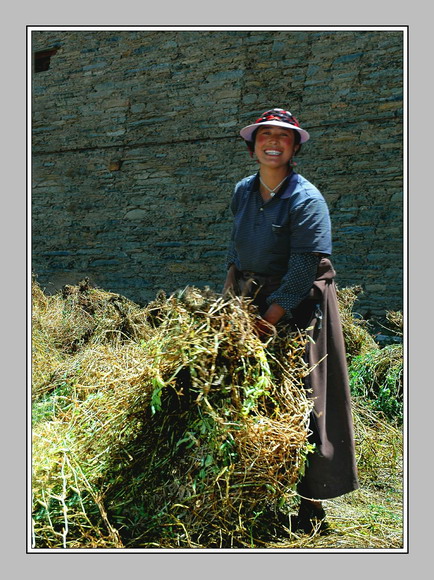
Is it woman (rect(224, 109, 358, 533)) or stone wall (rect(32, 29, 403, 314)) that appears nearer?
woman (rect(224, 109, 358, 533))

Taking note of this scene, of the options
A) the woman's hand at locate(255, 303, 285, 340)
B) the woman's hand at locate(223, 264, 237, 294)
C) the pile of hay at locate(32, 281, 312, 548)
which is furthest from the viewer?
the woman's hand at locate(223, 264, 237, 294)

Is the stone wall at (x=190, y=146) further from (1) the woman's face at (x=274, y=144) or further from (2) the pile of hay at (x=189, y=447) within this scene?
(2) the pile of hay at (x=189, y=447)

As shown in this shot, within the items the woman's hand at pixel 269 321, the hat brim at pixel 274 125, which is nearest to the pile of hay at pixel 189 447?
the woman's hand at pixel 269 321

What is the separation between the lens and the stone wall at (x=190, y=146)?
703 cm

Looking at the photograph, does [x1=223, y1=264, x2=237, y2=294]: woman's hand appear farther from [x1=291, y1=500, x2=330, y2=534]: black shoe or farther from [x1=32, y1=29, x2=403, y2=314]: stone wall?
[x1=32, y1=29, x2=403, y2=314]: stone wall

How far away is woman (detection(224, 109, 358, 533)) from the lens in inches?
105

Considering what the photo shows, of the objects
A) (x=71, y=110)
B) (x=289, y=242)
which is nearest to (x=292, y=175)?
(x=289, y=242)

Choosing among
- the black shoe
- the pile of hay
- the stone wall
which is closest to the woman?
the black shoe

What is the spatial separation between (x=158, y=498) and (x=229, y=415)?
0.46 metres

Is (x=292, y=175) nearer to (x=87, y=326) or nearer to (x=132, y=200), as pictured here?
(x=87, y=326)

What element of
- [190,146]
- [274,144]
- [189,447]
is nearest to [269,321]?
[189,447]

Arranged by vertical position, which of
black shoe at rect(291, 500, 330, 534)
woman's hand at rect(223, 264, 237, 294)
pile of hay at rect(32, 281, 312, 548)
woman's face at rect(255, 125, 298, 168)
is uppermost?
woman's face at rect(255, 125, 298, 168)

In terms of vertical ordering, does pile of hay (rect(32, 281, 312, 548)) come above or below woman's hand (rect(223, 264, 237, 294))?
below

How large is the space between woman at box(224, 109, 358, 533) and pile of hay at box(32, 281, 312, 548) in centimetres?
11
